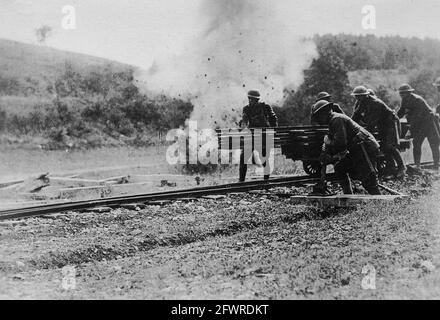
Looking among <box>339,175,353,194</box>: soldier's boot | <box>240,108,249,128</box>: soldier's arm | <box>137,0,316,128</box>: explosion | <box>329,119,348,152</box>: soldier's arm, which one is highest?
<box>137,0,316,128</box>: explosion

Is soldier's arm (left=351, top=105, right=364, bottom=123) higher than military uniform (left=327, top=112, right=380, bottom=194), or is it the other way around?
soldier's arm (left=351, top=105, right=364, bottom=123)

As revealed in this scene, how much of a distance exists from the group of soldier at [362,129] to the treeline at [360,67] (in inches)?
352

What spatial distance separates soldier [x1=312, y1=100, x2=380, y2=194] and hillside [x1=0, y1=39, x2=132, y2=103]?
2300 centimetres

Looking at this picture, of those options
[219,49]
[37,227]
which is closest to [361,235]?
[37,227]

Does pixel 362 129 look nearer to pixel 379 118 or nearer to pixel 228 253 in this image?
pixel 379 118

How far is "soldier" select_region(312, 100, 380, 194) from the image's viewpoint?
822 cm

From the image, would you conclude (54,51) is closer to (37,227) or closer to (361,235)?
(37,227)

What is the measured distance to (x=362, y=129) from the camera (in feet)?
28.1

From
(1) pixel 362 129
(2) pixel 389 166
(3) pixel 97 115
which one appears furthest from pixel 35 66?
(1) pixel 362 129

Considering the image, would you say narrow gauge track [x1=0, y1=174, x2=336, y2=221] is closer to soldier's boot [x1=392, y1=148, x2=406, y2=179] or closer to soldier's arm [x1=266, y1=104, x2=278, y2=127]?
soldier's arm [x1=266, y1=104, x2=278, y2=127]

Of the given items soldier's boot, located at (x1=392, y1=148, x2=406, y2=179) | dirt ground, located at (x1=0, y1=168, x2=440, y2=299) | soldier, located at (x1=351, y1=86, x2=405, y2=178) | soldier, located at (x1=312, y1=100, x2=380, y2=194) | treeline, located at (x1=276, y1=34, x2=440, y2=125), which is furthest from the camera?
treeline, located at (x1=276, y1=34, x2=440, y2=125)

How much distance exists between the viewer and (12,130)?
917 inches

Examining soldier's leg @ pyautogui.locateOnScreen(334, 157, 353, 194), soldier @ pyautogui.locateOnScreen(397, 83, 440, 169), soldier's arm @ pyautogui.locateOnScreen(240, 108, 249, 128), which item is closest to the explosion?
soldier's arm @ pyautogui.locateOnScreen(240, 108, 249, 128)

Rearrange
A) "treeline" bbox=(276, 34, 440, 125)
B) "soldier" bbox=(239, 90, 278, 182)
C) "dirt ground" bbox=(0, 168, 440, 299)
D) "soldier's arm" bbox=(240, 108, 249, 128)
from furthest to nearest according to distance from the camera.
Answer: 1. "treeline" bbox=(276, 34, 440, 125)
2. "soldier's arm" bbox=(240, 108, 249, 128)
3. "soldier" bbox=(239, 90, 278, 182)
4. "dirt ground" bbox=(0, 168, 440, 299)
